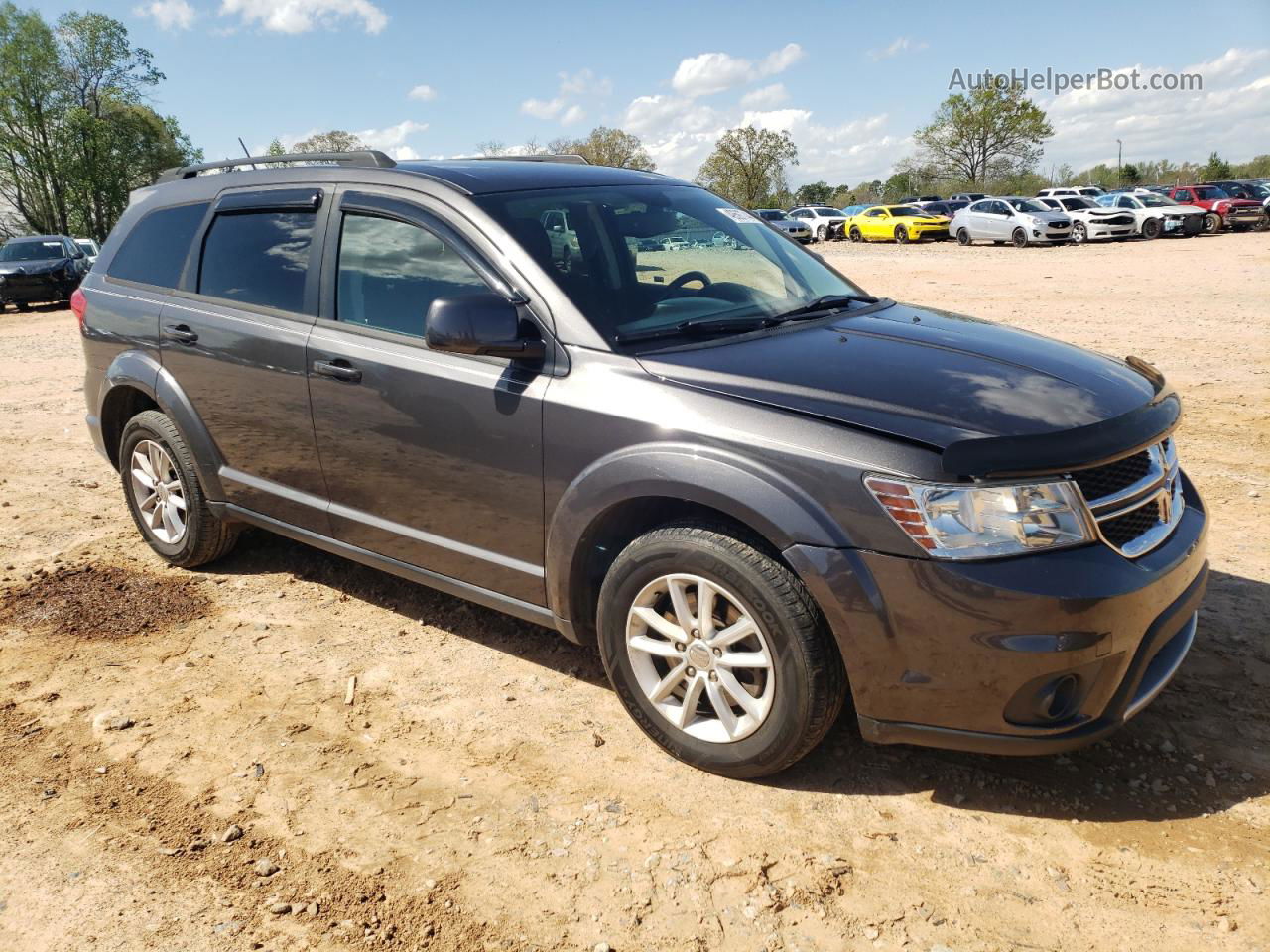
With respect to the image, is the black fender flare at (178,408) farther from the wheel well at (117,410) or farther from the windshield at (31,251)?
the windshield at (31,251)

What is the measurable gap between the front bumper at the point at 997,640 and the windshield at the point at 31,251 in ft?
80.6

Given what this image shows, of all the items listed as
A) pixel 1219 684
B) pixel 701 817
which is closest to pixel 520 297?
pixel 701 817

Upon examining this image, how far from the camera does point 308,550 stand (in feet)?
17.9

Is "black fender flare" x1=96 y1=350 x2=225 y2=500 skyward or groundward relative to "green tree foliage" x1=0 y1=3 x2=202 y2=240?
groundward

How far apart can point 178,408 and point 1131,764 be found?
165 inches

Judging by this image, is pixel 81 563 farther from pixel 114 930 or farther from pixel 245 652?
pixel 114 930

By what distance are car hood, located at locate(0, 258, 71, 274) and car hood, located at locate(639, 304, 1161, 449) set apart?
76.3 ft

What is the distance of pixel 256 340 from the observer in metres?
4.25

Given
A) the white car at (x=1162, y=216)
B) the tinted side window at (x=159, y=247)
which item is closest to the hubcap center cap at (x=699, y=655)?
the tinted side window at (x=159, y=247)

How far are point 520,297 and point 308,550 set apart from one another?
8.53 feet

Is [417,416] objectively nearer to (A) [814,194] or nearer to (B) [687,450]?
(B) [687,450]

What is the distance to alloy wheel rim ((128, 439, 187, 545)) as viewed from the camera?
197 inches

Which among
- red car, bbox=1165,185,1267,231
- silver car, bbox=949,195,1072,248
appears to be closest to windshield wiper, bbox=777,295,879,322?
silver car, bbox=949,195,1072,248

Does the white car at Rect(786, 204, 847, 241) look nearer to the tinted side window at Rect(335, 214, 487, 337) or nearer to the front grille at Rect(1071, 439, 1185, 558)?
the tinted side window at Rect(335, 214, 487, 337)
